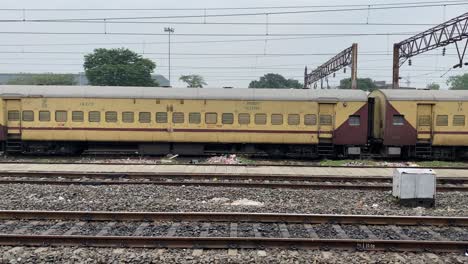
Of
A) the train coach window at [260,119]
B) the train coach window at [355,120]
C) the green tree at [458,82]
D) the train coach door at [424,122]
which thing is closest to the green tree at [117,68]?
the train coach window at [260,119]

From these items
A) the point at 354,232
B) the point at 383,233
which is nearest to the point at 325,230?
the point at 354,232

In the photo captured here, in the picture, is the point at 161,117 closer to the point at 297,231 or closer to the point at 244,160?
the point at 244,160

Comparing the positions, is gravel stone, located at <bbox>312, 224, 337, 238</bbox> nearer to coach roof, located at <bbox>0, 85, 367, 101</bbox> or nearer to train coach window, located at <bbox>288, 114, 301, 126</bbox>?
train coach window, located at <bbox>288, 114, 301, 126</bbox>

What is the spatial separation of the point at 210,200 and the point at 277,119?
34.0 feet

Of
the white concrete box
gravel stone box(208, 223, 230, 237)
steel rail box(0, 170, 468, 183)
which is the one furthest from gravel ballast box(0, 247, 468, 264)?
steel rail box(0, 170, 468, 183)

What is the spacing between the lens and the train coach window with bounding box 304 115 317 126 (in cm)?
2180

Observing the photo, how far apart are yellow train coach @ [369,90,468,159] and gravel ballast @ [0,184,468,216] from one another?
8.43 metres

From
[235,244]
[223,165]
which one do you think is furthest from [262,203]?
[223,165]

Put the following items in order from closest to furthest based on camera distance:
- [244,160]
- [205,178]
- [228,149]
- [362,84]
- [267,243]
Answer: [267,243] → [205,178] → [244,160] → [228,149] → [362,84]

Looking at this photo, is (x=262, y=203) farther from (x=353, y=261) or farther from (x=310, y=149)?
(x=310, y=149)

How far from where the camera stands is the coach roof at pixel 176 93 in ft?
71.4

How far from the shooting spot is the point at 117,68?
69812 mm

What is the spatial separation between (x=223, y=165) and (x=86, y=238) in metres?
11.2

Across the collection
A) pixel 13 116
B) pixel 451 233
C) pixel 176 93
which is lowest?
pixel 451 233
